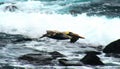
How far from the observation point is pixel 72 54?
14070 millimetres

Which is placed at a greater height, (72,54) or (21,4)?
(72,54)

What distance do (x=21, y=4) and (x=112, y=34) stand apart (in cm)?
2101

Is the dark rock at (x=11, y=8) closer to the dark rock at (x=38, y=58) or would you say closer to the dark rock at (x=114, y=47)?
the dark rock at (x=114, y=47)

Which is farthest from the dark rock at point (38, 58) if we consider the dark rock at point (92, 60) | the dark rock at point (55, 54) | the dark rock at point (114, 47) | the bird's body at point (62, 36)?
the bird's body at point (62, 36)

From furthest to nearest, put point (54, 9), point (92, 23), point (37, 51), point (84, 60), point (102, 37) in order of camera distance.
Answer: point (54, 9)
point (92, 23)
point (102, 37)
point (37, 51)
point (84, 60)

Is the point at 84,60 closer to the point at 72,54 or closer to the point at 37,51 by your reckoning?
the point at 72,54

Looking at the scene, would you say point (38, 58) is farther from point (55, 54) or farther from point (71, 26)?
point (71, 26)

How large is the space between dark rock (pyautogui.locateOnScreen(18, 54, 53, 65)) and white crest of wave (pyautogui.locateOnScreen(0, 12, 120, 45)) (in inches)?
167

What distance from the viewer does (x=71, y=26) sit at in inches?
890

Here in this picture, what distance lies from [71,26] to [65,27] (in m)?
0.35

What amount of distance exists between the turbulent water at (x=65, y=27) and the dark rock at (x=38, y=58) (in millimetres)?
376

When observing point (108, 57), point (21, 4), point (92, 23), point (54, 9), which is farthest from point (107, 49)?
point (21, 4)

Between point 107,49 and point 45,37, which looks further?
point 45,37

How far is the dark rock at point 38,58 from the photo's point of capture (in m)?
12.4
